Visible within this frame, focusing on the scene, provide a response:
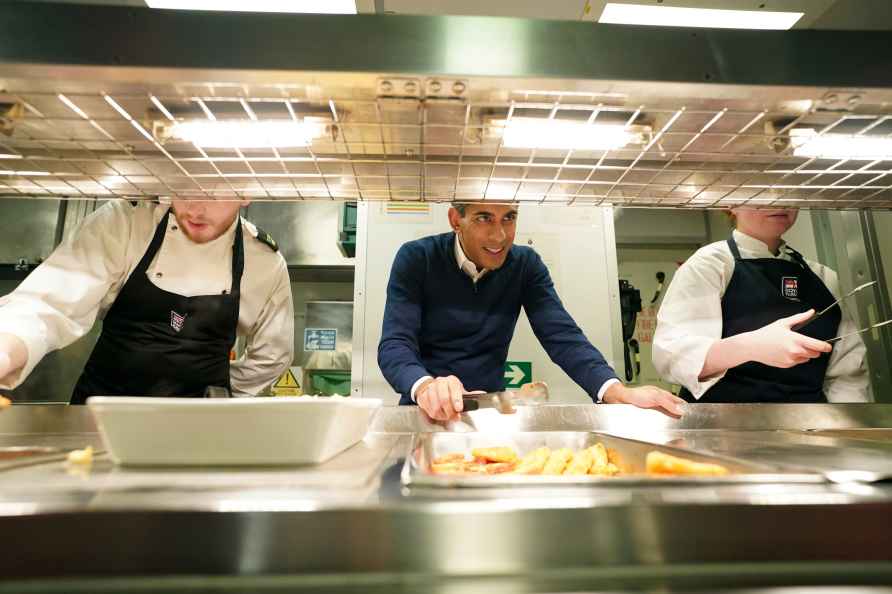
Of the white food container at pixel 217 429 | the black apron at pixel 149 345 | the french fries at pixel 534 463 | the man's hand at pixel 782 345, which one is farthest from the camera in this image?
the black apron at pixel 149 345

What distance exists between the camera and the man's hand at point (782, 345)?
1146 mm

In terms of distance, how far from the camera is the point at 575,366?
1.48 meters

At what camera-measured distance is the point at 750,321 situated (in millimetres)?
1461

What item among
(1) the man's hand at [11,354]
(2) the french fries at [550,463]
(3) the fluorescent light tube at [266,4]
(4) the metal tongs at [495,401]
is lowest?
(2) the french fries at [550,463]

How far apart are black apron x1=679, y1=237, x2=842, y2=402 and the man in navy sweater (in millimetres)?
425

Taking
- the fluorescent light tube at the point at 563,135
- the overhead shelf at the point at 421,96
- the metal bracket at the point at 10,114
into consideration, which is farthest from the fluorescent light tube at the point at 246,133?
the fluorescent light tube at the point at 563,135

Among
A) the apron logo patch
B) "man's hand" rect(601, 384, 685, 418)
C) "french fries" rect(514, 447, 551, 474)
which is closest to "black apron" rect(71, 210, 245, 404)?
the apron logo patch

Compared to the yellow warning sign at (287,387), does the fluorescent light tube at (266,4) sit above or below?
above

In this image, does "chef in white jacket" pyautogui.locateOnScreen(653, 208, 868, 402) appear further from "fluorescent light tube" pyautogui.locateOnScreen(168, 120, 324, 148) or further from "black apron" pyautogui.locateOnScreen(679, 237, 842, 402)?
"fluorescent light tube" pyautogui.locateOnScreen(168, 120, 324, 148)

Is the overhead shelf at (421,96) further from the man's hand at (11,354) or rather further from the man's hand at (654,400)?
the man's hand at (654,400)

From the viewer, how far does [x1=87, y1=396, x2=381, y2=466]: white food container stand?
0.54 metres

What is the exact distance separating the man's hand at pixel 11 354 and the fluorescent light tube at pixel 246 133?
0.61 m

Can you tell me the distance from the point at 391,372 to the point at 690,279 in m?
0.99

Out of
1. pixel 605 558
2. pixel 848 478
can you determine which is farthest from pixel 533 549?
pixel 848 478
